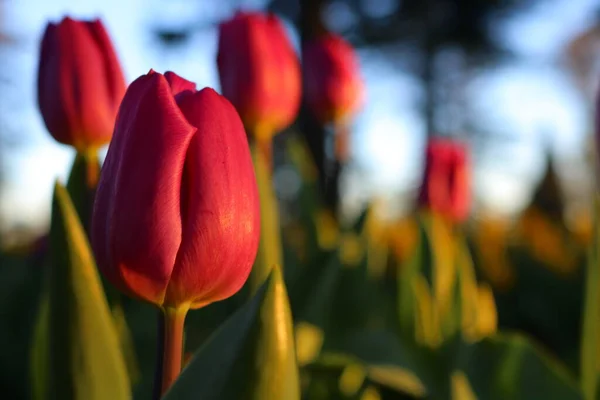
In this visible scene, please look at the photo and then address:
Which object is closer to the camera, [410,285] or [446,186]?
[410,285]

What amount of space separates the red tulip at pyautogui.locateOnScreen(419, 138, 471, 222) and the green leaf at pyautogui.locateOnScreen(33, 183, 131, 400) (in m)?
1.00

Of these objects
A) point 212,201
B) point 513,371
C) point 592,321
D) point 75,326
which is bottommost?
point 513,371

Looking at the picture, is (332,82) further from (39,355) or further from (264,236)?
(39,355)

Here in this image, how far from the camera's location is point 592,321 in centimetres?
65

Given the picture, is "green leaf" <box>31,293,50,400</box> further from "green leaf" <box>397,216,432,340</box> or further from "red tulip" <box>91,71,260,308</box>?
"green leaf" <box>397,216,432,340</box>

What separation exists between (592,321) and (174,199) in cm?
47

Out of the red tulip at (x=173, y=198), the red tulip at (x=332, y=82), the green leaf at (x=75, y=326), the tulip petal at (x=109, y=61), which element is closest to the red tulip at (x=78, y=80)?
the tulip petal at (x=109, y=61)

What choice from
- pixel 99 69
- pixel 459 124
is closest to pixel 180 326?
pixel 99 69

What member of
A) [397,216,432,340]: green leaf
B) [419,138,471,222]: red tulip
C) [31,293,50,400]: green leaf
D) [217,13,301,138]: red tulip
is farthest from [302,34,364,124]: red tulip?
[31,293,50,400]: green leaf

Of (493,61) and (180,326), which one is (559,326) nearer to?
(180,326)

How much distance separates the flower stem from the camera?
40cm

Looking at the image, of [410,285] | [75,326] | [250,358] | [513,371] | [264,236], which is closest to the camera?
[250,358]

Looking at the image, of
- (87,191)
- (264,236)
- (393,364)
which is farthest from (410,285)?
(87,191)

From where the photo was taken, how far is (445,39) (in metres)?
6.93
